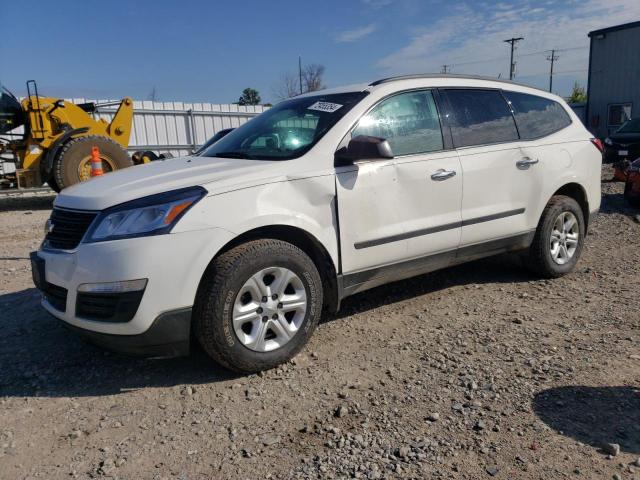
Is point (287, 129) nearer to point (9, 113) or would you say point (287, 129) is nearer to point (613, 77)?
point (9, 113)

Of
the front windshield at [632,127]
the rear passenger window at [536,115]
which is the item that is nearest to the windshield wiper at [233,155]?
the rear passenger window at [536,115]

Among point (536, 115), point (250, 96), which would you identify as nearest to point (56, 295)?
point (536, 115)

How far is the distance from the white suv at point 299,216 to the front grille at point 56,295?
12 mm

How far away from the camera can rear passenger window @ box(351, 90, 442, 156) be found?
3.64m

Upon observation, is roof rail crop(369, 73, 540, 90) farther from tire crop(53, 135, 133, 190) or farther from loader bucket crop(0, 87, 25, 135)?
loader bucket crop(0, 87, 25, 135)

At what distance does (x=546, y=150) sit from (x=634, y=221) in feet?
13.1

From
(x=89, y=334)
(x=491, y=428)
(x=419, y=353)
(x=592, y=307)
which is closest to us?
(x=491, y=428)

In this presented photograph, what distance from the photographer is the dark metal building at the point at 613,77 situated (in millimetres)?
22906

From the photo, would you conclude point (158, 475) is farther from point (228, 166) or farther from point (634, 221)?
point (634, 221)

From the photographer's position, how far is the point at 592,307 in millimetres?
4160

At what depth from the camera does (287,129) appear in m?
3.87

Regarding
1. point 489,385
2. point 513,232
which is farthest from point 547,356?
point 513,232

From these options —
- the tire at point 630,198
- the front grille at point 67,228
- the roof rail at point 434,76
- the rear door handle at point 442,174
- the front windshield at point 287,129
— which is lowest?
the tire at point 630,198

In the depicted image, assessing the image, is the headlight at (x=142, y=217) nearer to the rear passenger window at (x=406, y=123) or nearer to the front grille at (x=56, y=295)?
the front grille at (x=56, y=295)
